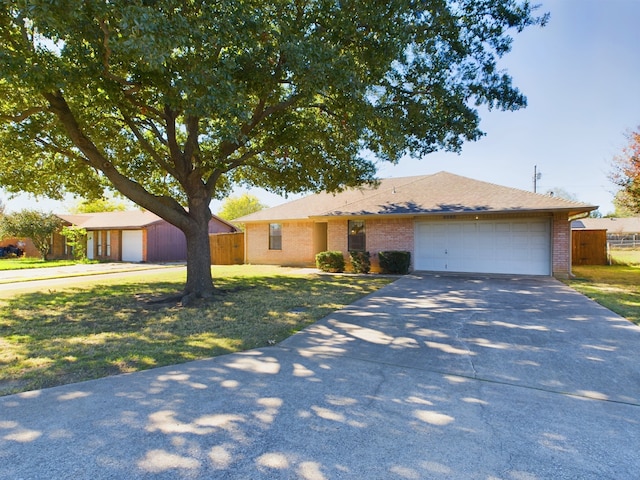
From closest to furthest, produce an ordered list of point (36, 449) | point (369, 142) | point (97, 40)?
point (36, 449) → point (97, 40) → point (369, 142)

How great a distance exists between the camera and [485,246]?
14211 millimetres

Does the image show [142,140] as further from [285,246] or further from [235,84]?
[285,246]

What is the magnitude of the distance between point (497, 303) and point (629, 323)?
2.48 metres

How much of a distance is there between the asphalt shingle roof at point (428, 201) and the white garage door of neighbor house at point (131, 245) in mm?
9612

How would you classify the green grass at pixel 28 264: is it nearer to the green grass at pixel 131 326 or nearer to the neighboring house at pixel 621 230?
the green grass at pixel 131 326

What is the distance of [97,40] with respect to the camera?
600 cm

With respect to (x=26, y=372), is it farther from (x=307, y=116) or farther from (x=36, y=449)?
(x=307, y=116)

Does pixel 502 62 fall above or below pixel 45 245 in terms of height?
above

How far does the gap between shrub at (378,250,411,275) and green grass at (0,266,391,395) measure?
10.3ft

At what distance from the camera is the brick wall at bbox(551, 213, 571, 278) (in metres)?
12.8

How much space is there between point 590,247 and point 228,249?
2146 cm

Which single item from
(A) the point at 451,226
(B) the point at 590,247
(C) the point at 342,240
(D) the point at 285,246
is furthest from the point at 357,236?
(B) the point at 590,247

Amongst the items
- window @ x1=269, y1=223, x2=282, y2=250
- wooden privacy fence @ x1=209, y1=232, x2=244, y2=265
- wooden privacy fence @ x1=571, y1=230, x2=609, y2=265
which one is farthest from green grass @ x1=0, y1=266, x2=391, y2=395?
wooden privacy fence @ x1=571, y1=230, x2=609, y2=265

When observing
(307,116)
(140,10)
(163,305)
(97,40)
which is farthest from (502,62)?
(163,305)
